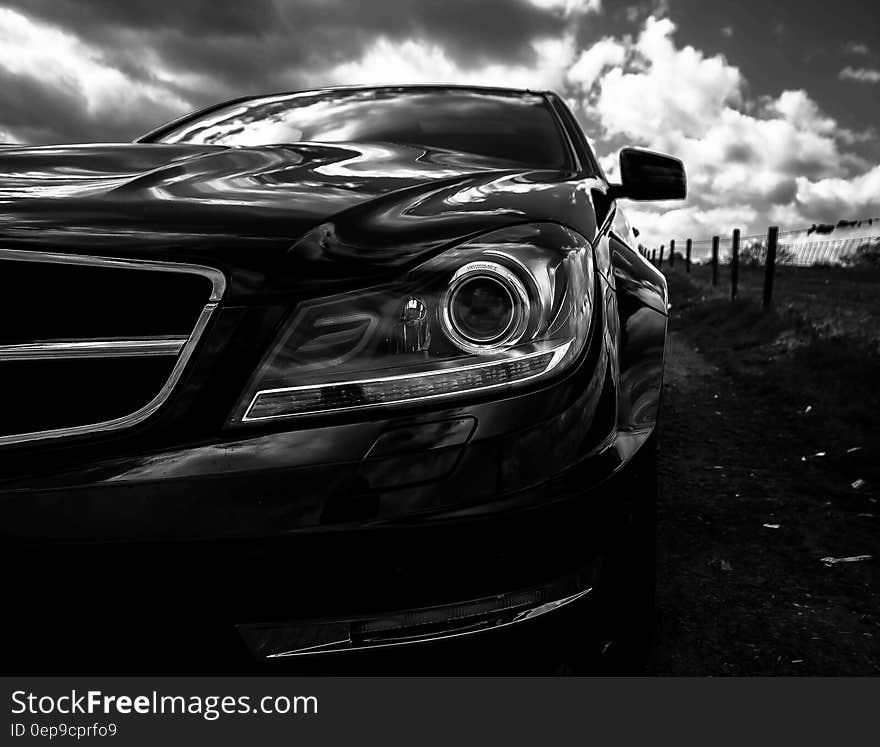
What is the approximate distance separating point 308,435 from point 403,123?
6.58ft

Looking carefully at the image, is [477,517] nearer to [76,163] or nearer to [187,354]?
[187,354]

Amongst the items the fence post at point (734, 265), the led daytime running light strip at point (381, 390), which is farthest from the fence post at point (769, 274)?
the led daytime running light strip at point (381, 390)

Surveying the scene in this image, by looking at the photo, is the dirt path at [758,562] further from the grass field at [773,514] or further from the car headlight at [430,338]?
the car headlight at [430,338]

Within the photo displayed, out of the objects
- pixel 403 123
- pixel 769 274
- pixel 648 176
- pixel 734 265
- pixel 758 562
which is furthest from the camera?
pixel 734 265

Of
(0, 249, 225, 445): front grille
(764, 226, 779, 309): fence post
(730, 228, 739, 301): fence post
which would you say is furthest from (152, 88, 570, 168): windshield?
(730, 228, 739, 301): fence post

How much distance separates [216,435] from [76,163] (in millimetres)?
868

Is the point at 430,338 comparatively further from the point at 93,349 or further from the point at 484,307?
the point at 93,349

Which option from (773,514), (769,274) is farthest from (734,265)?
(773,514)

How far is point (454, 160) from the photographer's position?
1824 mm

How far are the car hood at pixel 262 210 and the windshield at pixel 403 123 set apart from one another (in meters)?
1.00

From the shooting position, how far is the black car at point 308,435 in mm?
947

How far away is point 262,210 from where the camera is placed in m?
1.19

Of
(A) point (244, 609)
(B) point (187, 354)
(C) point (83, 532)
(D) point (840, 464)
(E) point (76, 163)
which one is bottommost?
(D) point (840, 464)
